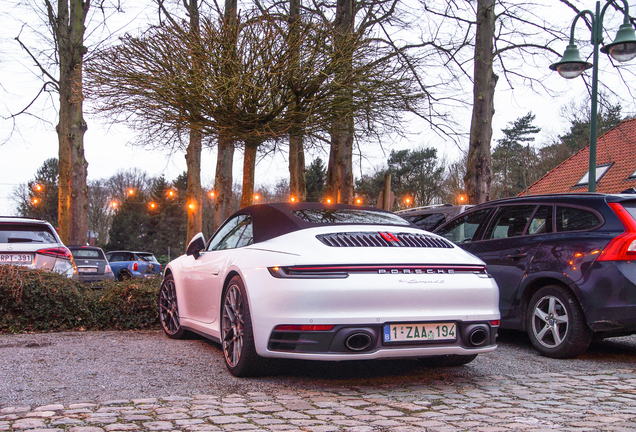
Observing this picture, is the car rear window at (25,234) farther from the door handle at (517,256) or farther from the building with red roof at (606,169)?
the building with red roof at (606,169)

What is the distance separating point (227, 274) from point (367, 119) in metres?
6.62

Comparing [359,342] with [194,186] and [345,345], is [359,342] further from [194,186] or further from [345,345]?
[194,186]

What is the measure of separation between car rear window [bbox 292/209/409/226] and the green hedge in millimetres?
3308

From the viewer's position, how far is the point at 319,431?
319cm

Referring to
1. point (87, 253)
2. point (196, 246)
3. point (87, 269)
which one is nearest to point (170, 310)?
point (196, 246)

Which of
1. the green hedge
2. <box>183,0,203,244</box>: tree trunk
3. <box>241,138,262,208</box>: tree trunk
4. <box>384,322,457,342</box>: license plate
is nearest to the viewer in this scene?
<box>384,322,457,342</box>: license plate

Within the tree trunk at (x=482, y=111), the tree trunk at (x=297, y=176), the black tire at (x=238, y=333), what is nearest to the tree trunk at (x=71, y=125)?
the tree trunk at (x=297, y=176)

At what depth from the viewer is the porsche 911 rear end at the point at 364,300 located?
13.0 ft

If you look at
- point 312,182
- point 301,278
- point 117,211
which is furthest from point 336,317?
point 117,211

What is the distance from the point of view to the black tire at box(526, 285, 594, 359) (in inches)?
216

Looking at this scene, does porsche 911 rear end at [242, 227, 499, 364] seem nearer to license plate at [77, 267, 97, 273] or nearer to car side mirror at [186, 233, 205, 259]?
car side mirror at [186, 233, 205, 259]

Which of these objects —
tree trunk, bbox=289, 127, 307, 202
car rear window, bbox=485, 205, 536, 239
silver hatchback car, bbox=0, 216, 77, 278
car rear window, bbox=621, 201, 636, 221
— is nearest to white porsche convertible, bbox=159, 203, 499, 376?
car rear window, bbox=621, 201, 636, 221

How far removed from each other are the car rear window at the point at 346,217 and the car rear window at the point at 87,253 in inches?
524

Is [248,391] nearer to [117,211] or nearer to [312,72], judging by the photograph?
[312,72]
